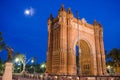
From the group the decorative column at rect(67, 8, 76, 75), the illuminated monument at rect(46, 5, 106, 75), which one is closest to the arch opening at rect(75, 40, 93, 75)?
the illuminated monument at rect(46, 5, 106, 75)

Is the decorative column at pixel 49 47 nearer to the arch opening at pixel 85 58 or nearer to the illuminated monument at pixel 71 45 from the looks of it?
the illuminated monument at pixel 71 45

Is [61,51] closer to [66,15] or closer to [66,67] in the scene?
[66,67]

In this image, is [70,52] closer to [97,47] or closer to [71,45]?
[71,45]

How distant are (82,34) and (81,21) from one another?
3707 millimetres

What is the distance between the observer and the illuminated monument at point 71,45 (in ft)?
119

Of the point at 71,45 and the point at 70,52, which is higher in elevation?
the point at 71,45

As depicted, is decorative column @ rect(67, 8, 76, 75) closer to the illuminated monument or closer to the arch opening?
the illuminated monument

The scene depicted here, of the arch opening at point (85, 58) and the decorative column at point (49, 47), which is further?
the arch opening at point (85, 58)

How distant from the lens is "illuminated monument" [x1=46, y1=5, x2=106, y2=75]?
119ft

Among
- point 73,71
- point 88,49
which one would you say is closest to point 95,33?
point 88,49

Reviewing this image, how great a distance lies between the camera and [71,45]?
3847 centimetres

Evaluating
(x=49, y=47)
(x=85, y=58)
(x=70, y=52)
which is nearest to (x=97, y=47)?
(x=85, y=58)

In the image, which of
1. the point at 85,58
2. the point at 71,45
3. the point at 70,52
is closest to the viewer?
the point at 70,52

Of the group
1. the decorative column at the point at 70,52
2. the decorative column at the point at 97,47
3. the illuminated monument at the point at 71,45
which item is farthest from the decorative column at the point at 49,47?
the decorative column at the point at 97,47
